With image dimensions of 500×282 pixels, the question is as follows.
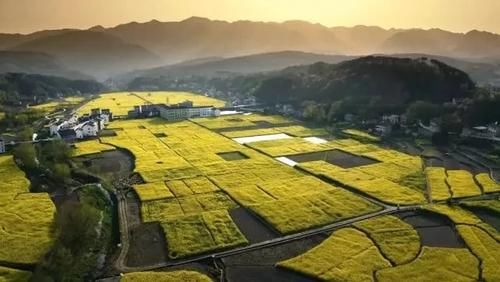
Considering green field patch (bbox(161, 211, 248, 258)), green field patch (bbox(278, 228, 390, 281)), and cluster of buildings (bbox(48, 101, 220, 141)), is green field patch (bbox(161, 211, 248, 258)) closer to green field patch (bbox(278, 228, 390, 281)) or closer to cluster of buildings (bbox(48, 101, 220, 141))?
green field patch (bbox(278, 228, 390, 281))

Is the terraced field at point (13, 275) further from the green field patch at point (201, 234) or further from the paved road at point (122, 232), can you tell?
the green field patch at point (201, 234)

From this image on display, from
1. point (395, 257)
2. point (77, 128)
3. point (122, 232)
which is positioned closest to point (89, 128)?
point (77, 128)

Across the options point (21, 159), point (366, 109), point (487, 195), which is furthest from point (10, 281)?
point (366, 109)

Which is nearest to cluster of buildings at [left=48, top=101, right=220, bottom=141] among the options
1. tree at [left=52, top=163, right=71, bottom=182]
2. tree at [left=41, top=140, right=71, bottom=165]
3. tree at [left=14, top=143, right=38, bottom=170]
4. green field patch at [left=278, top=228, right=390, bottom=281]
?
tree at [left=41, top=140, right=71, bottom=165]

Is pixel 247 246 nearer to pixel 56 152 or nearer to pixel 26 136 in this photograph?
pixel 56 152

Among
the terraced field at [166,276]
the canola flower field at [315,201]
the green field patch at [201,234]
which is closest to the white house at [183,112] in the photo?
the canola flower field at [315,201]

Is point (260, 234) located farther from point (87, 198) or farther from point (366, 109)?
point (366, 109)
